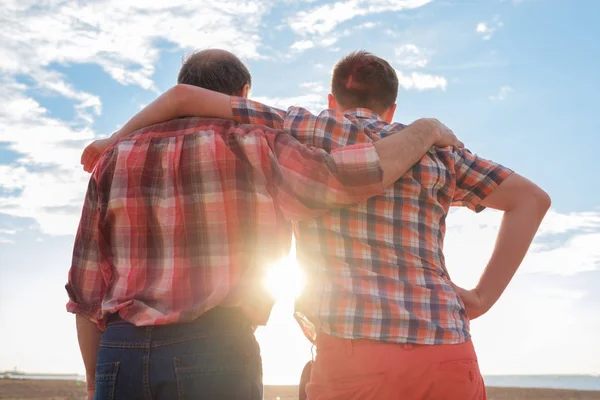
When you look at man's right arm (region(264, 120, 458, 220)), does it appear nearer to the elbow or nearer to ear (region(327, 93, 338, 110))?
ear (region(327, 93, 338, 110))

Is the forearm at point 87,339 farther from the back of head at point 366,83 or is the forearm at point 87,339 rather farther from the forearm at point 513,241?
the forearm at point 513,241

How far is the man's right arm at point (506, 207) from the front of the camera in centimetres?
295

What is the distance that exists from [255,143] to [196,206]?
34 centimetres

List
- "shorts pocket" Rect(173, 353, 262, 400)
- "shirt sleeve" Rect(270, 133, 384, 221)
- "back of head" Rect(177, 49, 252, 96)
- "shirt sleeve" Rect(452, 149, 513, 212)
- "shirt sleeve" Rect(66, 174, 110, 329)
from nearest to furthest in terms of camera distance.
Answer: "shorts pocket" Rect(173, 353, 262, 400), "shirt sleeve" Rect(270, 133, 384, 221), "shirt sleeve" Rect(66, 174, 110, 329), "back of head" Rect(177, 49, 252, 96), "shirt sleeve" Rect(452, 149, 513, 212)

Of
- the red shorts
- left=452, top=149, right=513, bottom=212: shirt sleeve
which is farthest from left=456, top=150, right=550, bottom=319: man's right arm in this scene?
the red shorts

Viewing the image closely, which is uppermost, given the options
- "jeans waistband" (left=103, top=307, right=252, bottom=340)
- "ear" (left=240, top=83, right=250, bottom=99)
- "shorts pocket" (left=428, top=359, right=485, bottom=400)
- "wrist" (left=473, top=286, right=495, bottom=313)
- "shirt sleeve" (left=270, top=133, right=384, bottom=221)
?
"ear" (left=240, top=83, right=250, bottom=99)

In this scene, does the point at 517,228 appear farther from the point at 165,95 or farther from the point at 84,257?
the point at 84,257

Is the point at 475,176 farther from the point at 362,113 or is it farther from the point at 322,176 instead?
the point at 322,176

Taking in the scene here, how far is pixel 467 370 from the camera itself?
240cm

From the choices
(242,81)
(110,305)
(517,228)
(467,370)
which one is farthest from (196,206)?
(517,228)

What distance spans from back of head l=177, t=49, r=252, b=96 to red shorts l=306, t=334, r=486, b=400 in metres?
1.21

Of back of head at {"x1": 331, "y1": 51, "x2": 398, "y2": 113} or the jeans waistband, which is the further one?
back of head at {"x1": 331, "y1": 51, "x2": 398, "y2": 113}

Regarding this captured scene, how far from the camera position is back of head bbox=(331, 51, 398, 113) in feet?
9.63

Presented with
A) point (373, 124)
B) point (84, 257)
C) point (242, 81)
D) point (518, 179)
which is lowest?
point (84, 257)
